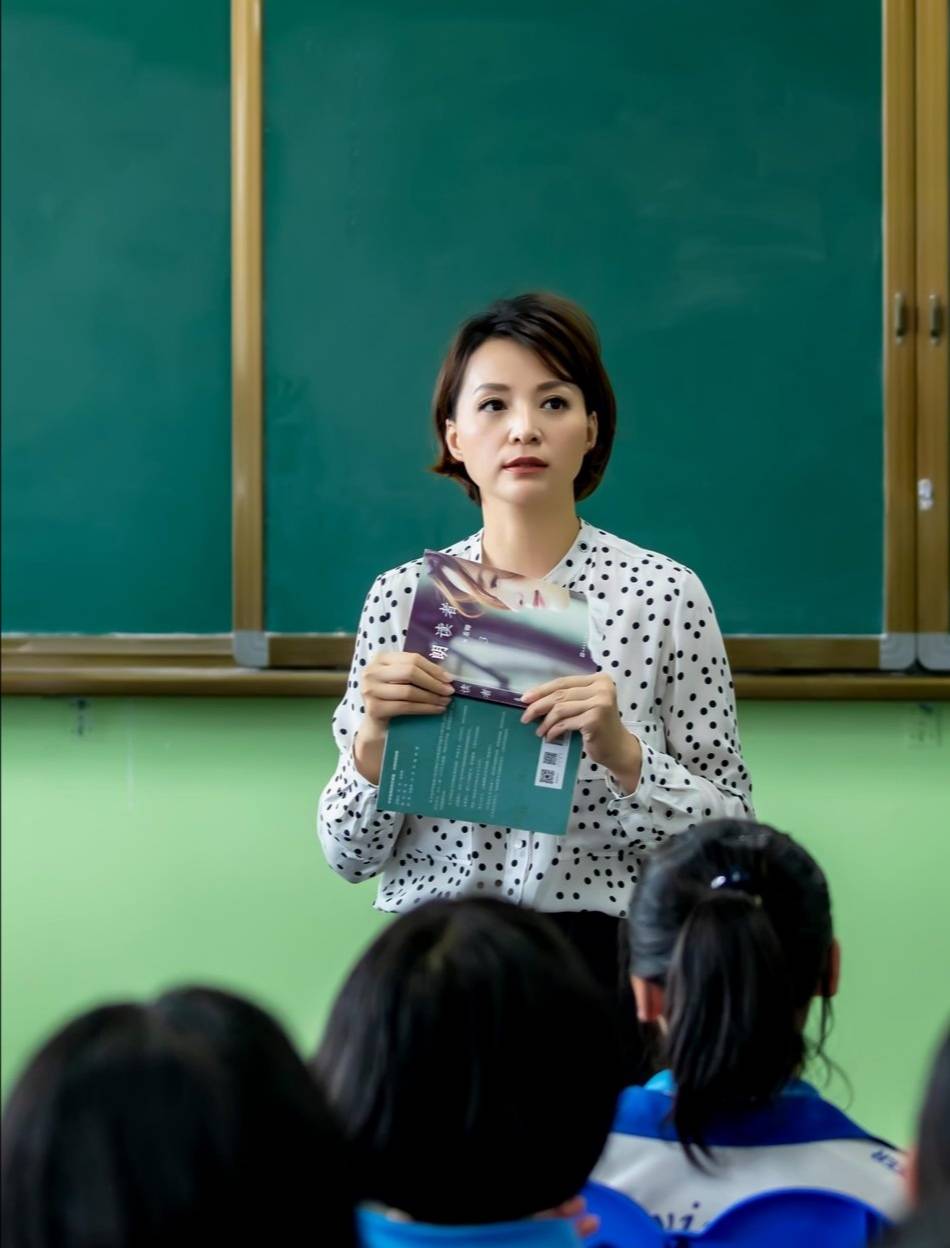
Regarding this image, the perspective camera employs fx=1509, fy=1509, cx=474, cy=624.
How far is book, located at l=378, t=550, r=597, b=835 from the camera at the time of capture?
1.54 metres

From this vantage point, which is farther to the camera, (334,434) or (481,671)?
(334,434)

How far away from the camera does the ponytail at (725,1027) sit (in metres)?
1.24

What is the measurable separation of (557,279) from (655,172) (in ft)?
0.81

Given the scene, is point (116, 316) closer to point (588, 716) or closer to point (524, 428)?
point (524, 428)

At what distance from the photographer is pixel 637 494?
2.66 m

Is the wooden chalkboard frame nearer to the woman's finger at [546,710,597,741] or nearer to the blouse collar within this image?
the blouse collar

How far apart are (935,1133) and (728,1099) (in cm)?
60

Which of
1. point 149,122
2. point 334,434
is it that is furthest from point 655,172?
point 149,122

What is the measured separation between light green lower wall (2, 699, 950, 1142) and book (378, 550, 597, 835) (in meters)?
1.14

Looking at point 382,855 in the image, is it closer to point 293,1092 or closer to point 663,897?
point 663,897

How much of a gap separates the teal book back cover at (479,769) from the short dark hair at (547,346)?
40 cm

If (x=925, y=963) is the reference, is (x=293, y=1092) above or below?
above

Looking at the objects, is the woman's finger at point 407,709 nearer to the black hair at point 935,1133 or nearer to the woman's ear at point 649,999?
the woman's ear at point 649,999

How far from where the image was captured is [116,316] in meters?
2.77
